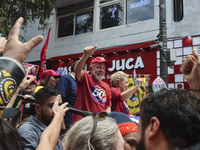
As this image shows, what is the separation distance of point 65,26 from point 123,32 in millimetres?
3978

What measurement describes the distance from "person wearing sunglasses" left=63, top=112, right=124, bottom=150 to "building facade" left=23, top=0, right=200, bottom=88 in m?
5.99

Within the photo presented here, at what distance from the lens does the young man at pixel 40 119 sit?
6.08 feet

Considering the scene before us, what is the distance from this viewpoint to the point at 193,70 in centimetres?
157

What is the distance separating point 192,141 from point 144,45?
839 cm

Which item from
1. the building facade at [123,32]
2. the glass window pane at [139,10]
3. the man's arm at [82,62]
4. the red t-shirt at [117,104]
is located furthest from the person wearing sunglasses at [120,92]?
the glass window pane at [139,10]

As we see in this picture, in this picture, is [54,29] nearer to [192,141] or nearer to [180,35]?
[180,35]

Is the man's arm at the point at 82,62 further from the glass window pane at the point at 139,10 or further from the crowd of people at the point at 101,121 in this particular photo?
the glass window pane at the point at 139,10

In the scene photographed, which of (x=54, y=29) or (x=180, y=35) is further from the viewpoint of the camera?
(x=54, y=29)

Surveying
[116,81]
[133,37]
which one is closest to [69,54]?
[133,37]

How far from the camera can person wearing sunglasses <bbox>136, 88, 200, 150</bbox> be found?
0.91 m

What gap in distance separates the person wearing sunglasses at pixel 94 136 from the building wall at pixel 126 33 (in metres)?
6.40

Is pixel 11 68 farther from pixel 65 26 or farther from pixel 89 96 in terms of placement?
pixel 65 26

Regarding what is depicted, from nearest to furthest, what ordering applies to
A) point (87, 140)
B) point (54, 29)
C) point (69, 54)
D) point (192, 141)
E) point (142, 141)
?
point (192, 141)
point (142, 141)
point (87, 140)
point (69, 54)
point (54, 29)

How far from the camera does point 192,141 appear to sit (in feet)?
2.90
